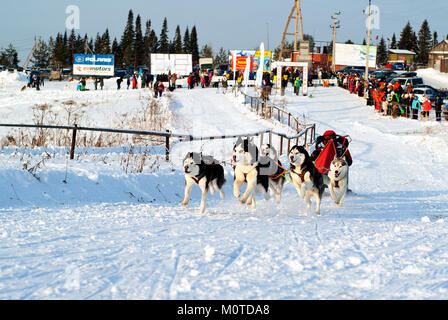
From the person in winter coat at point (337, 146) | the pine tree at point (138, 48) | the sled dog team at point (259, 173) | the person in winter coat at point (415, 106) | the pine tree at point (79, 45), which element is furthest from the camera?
the pine tree at point (79, 45)


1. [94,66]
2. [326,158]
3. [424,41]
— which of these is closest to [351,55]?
[94,66]

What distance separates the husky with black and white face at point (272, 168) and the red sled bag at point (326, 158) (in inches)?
29.8

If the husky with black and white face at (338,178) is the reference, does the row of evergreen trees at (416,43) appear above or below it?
Answer: above

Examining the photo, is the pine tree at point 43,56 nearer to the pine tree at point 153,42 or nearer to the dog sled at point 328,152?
the pine tree at point 153,42

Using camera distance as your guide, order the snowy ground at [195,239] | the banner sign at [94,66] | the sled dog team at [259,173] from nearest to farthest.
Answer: the snowy ground at [195,239]
the sled dog team at [259,173]
the banner sign at [94,66]

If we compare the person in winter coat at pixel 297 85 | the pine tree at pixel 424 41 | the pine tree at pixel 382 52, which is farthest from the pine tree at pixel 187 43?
the person in winter coat at pixel 297 85

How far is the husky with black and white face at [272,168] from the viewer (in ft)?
27.9

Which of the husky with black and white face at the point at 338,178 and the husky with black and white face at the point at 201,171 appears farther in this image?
the husky with black and white face at the point at 338,178

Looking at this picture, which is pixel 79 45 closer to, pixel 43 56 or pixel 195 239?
pixel 43 56

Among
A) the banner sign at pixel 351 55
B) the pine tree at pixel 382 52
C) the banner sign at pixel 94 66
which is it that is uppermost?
the pine tree at pixel 382 52

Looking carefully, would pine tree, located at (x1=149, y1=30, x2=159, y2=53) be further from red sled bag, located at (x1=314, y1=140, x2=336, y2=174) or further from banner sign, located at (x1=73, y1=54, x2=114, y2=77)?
red sled bag, located at (x1=314, y1=140, x2=336, y2=174)

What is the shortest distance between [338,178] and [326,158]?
0.62 meters
